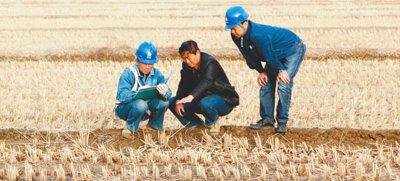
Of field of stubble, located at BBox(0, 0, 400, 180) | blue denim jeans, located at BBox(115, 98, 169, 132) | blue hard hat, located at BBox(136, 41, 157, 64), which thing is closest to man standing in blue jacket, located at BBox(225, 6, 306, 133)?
field of stubble, located at BBox(0, 0, 400, 180)

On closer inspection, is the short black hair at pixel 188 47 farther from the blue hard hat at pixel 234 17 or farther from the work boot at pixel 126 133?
the work boot at pixel 126 133

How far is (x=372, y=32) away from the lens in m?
15.7

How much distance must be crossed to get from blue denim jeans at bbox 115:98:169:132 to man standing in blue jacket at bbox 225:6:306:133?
1.08 meters

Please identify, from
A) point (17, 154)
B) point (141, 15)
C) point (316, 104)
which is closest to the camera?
point (17, 154)

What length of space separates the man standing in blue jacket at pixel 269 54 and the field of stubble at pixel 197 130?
277 mm

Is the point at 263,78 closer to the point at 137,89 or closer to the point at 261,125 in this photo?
the point at 261,125

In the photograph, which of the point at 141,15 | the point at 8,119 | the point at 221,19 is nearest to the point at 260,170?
the point at 8,119

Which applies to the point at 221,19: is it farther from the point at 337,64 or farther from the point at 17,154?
the point at 17,154

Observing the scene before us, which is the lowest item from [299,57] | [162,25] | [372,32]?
[299,57]

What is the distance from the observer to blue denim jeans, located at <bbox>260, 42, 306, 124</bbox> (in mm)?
5566

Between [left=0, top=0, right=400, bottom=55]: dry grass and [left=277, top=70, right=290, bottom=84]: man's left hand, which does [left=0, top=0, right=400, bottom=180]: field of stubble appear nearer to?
[left=0, top=0, right=400, bottom=55]: dry grass

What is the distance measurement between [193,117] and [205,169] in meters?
1.11

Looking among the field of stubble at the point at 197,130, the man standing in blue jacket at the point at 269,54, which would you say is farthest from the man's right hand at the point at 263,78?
the field of stubble at the point at 197,130

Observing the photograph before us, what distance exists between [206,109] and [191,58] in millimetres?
623
